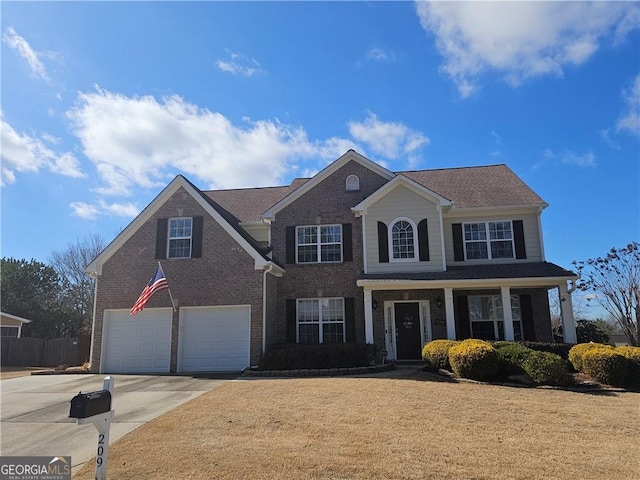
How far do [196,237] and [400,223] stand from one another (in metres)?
7.87

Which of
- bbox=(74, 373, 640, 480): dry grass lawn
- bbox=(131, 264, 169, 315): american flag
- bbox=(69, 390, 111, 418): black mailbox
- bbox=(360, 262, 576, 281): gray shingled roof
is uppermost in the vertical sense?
bbox=(360, 262, 576, 281): gray shingled roof

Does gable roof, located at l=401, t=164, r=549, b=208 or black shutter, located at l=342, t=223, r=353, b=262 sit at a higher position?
gable roof, located at l=401, t=164, r=549, b=208

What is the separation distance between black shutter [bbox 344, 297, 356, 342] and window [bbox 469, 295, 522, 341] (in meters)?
4.50

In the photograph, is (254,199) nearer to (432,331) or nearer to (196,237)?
(196,237)

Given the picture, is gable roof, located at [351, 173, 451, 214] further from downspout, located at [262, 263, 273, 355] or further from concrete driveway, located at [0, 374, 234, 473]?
concrete driveway, located at [0, 374, 234, 473]

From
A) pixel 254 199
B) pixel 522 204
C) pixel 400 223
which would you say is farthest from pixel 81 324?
Answer: pixel 522 204

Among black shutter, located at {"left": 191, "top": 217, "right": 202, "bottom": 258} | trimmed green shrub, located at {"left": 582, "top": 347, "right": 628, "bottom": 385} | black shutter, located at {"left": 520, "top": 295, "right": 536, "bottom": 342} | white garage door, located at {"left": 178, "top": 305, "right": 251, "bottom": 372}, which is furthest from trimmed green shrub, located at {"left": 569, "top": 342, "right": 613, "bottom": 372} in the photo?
black shutter, located at {"left": 191, "top": 217, "right": 202, "bottom": 258}

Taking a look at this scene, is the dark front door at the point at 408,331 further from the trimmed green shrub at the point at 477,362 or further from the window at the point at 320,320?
the trimmed green shrub at the point at 477,362

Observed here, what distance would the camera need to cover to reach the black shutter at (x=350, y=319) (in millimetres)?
17406

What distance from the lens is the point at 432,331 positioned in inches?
675

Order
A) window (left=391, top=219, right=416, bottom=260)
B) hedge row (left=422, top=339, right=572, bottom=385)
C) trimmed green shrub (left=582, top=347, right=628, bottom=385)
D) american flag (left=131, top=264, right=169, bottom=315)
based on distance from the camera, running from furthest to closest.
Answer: window (left=391, top=219, right=416, bottom=260) < american flag (left=131, top=264, right=169, bottom=315) < hedge row (left=422, top=339, right=572, bottom=385) < trimmed green shrub (left=582, top=347, right=628, bottom=385)

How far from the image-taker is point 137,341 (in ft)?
55.1

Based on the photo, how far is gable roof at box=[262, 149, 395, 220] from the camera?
62.3ft

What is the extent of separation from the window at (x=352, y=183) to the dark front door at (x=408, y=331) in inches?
201
